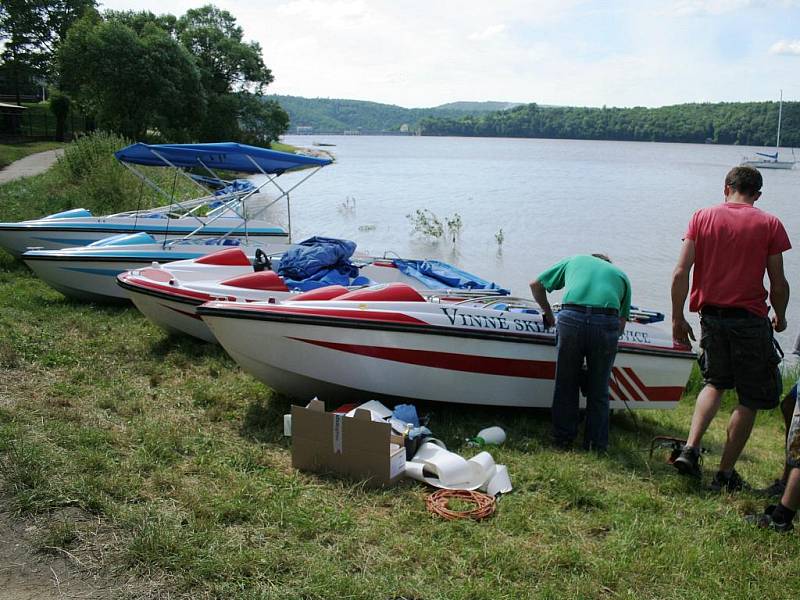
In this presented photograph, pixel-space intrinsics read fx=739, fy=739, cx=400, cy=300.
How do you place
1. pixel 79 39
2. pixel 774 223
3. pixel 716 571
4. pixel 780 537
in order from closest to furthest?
pixel 716 571 < pixel 780 537 < pixel 774 223 < pixel 79 39

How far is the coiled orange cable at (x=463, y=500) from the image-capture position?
4.39 meters

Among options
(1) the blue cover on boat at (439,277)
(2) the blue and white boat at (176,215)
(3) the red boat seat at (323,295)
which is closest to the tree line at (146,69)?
(2) the blue and white boat at (176,215)

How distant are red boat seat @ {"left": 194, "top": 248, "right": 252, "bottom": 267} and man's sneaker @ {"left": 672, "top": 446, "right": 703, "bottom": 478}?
543 centimetres

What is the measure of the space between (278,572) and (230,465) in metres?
1.45

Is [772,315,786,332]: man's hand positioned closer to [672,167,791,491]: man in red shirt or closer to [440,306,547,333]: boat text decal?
[672,167,791,491]: man in red shirt

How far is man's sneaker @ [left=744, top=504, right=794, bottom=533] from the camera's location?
4281 millimetres

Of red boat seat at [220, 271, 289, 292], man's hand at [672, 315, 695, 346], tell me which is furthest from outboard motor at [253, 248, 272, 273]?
man's hand at [672, 315, 695, 346]

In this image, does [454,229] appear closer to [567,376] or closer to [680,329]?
[567,376]

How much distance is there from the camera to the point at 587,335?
568cm

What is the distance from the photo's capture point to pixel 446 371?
6.36 m

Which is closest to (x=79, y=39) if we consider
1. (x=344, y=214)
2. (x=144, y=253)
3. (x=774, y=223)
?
(x=344, y=214)

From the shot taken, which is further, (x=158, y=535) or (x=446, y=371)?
(x=446, y=371)

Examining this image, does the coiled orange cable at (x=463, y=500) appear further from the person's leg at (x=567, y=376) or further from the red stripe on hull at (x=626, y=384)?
the red stripe on hull at (x=626, y=384)

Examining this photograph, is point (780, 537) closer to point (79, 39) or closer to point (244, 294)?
point (244, 294)
